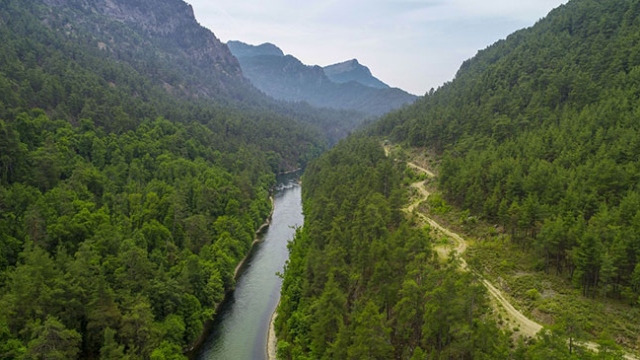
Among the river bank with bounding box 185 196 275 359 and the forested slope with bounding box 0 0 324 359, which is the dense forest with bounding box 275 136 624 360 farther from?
the forested slope with bounding box 0 0 324 359

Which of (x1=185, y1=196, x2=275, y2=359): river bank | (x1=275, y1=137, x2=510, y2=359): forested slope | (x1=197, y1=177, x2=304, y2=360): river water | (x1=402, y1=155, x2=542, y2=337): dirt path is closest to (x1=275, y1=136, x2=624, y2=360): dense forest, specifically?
(x1=275, y1=137, x2=510, y2=359): forested slope

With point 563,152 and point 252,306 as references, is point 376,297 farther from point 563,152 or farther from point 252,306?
point 563,152

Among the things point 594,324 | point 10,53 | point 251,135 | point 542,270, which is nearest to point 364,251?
Answer: point 542,270

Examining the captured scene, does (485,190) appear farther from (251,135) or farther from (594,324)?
(251,135)

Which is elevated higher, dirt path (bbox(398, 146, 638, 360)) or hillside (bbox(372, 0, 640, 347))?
hillside (bbox(372, 0, 640, 347))

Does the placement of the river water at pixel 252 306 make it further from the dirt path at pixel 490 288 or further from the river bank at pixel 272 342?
the dirt path at pixel 490 288

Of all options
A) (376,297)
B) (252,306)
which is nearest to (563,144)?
(376,297)

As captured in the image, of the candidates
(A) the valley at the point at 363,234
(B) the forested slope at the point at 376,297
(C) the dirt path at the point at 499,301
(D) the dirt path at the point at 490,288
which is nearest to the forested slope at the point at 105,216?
(A) the valley at the point at 363,234
